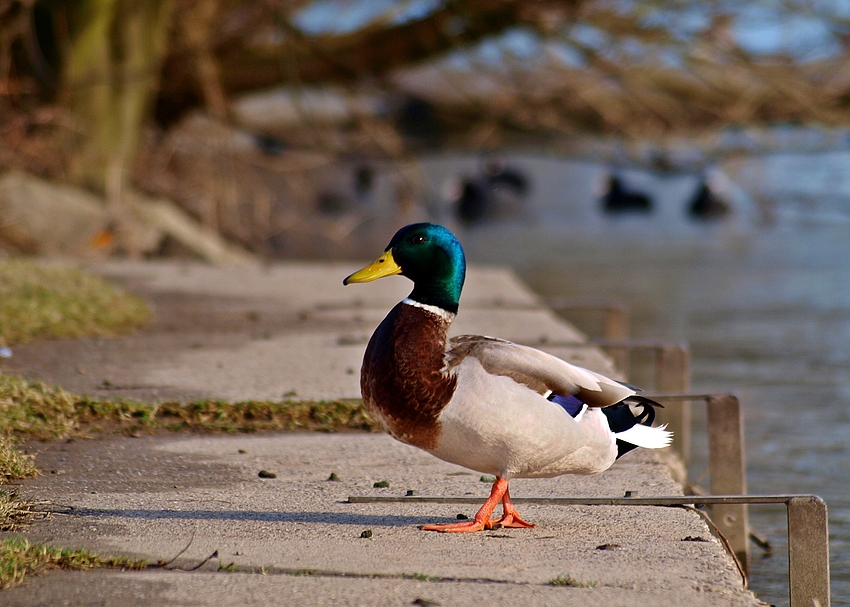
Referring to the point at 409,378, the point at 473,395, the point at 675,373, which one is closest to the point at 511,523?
the point at 473,395

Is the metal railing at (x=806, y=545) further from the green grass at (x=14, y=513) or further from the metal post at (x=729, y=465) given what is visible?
the green grass at (x=14, y=513)

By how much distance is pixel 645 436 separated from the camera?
11.7ft

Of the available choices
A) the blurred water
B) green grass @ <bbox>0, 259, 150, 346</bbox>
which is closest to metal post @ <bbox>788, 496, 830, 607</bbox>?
the blurred water

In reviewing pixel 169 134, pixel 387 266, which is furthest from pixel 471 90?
pixel 387 266

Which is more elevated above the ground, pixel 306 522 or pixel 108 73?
pixel 108 73

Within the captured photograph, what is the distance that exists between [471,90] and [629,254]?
271 inches

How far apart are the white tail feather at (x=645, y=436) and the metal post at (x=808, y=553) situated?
42cm

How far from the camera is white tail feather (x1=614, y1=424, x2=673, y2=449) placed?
3533mm

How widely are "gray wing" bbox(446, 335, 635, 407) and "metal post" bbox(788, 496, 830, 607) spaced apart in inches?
23.9

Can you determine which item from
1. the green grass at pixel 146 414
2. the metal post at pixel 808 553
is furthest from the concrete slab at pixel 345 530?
the metal post at pixel 808 553

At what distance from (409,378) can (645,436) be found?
31.6 inches

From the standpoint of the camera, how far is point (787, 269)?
675 inches

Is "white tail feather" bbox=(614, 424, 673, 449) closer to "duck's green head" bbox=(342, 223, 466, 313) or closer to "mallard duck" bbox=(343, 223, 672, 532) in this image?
"mallard duck" bbox=(343, 223, 672, 532)

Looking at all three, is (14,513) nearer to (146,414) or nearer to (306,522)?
(306,522)
